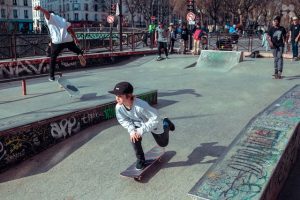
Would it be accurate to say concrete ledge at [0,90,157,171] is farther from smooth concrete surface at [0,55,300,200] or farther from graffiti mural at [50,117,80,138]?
smooth concrete surface at [0,55,300,200]

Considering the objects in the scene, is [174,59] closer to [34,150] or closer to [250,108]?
[250,108]

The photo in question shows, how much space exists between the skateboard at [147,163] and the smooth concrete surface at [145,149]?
0.10 m

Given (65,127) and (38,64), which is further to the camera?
A: (38,64)

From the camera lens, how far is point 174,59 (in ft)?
49.7

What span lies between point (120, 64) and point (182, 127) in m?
11.6

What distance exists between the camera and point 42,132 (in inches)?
193

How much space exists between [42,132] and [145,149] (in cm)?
158

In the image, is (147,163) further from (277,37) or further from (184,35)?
(184,35)

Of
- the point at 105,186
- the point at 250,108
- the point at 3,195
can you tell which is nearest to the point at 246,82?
the point at 250,108

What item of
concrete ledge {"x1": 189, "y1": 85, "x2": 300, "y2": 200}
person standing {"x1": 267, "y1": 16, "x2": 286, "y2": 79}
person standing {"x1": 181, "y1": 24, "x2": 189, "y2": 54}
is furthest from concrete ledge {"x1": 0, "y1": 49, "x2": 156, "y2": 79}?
concrete ledge {"x1": 189, "y1": 85, "x2": 300, "y2": 200}

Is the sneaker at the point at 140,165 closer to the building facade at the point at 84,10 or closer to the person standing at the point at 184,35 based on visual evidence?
the person standing at the point at 184,35

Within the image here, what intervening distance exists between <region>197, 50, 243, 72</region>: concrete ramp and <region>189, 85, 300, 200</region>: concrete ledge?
27.6 ft

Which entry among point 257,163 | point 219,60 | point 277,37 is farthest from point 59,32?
point 219,60

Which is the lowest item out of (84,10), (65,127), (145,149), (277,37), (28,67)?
(145,149)
